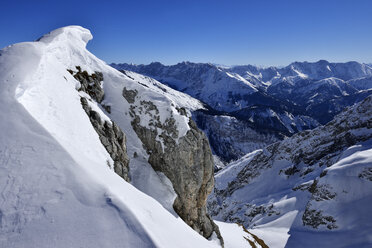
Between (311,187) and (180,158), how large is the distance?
53171mm

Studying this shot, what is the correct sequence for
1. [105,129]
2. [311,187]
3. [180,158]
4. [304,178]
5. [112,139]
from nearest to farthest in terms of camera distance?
[112,139], [105,129], [180,158], [311,187], [304,178]

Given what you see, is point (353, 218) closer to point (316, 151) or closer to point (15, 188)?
point (316, 151)

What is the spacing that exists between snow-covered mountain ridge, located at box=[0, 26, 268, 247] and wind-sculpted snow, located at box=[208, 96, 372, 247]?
62.9 ft

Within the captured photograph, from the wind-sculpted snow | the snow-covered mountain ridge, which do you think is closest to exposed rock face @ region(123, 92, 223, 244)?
the snow-covered mountain ridge

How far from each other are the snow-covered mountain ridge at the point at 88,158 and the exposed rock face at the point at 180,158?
0.43 feet

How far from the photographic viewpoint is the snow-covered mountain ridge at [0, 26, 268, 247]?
1020 cm

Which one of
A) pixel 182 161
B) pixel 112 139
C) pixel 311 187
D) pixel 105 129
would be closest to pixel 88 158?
pixel 112 139

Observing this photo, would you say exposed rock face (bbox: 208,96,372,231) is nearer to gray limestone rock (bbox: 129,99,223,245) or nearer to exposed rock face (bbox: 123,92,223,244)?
exposed rock face (bbox: 123,92,223,244)

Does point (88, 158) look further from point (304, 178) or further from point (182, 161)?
point (304, 178)

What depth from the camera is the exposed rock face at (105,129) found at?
25.0 m

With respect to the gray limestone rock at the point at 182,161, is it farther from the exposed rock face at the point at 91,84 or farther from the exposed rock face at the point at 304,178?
the exposed rock face at the point at 304,178

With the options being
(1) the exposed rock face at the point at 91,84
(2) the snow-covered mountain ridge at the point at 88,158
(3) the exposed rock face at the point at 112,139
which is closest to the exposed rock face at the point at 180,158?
(2) the snow-covered mountain ridge at the point at 88,158

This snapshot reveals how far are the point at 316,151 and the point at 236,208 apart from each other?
Answer: 122 ft

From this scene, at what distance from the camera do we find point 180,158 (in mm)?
31562
